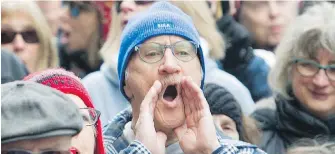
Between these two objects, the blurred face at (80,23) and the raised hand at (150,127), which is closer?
the raised hand at (150,127)

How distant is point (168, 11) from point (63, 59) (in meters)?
3.73

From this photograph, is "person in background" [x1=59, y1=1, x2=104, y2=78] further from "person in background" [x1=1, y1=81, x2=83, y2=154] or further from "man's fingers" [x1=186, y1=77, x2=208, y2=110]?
"person in background" [x1=1, y1=81, x2=83, y2=154]

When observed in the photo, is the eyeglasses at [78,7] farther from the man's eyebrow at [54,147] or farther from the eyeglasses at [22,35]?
the man's eyebrow at [54,147]

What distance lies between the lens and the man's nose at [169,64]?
4.07 meters

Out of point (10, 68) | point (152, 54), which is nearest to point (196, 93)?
point (152, 54)

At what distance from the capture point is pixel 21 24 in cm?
645

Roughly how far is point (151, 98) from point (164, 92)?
100 mm

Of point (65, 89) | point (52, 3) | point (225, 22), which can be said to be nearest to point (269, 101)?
point (225, 22)

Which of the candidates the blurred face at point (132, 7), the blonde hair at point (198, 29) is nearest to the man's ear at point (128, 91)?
the blonde hair at point (198, 29)

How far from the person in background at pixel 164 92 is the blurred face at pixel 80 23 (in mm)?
3239

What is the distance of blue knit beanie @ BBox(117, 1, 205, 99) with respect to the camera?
13.9ft

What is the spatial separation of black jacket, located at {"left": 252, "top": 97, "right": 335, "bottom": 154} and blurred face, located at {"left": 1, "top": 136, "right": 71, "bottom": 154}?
2.50 metres

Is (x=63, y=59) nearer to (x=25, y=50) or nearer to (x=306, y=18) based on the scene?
(x=25, y=50)

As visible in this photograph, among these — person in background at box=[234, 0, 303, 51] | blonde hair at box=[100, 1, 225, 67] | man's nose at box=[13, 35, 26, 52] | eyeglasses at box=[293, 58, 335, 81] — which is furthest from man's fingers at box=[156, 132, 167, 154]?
person in background at box=[234, 0, 303, 51]
